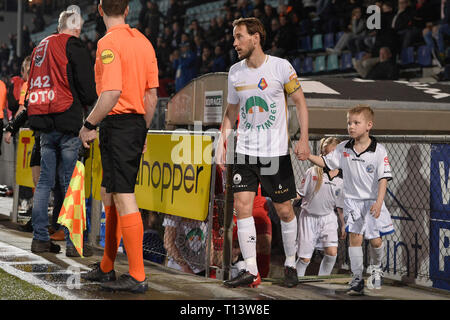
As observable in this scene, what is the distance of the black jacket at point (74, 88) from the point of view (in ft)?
19.7

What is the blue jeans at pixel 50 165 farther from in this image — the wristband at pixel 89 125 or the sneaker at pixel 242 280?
the sneaker at pixel 242 280

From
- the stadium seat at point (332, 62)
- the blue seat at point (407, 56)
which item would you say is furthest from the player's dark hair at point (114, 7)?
the stadium seat at point (332, 62)

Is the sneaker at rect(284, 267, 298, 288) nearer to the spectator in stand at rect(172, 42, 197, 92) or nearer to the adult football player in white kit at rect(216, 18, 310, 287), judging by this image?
the adult football player in white kit at rect(216, 18, 310, 287)

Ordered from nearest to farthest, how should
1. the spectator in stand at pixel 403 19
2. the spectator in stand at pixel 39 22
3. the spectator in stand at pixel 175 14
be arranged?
the spectator in stand at pixel 403 19 < the spectator in stand at pixel 175 14 < the spectator in stand at pixel 39 22

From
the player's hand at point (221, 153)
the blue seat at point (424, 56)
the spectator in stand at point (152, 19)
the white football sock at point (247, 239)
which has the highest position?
the spectator in stand at point (152, 19)

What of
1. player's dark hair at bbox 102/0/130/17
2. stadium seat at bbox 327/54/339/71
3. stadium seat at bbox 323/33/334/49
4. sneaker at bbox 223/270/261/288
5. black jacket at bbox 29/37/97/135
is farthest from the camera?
stadium seat at bbox 323/33/334/49

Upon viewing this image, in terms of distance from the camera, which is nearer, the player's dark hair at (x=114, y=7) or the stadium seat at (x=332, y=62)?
the player's dark hair at (x=114, y=7)

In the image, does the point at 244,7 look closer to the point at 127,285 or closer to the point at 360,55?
the point at 360,55

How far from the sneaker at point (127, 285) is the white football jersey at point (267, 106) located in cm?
122

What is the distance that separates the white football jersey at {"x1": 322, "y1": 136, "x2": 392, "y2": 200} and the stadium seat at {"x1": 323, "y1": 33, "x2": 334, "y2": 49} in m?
11.4

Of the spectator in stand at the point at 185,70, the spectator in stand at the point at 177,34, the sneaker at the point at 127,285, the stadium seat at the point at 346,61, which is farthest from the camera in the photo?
the spectator in stand at the point at 177,34

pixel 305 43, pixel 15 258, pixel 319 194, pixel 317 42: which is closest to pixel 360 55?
pixel 317 42

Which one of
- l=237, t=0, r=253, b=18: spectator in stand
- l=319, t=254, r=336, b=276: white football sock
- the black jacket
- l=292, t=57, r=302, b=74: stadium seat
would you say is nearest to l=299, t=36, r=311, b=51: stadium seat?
l=292, t=57, r=302, b=74: stadium seat

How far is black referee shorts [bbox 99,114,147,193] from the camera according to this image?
453 centimetres
